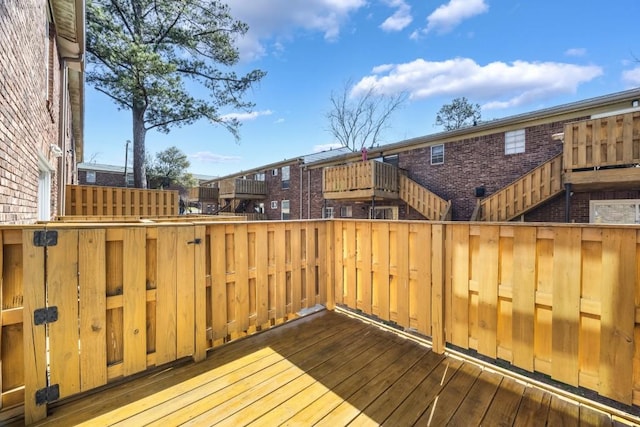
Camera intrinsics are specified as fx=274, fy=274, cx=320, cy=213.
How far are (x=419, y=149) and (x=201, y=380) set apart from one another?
1306 centimetres

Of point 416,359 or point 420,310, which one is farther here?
point 420,310

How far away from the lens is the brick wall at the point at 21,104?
248 centimetres

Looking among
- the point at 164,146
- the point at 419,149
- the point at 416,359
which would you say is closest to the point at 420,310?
the point at 416,359

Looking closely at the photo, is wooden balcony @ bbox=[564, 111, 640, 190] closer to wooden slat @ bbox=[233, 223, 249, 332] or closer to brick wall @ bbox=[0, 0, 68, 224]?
wooden slat @ bbox=[233, 223, 249, 332]

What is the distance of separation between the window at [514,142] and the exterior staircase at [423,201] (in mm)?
2892

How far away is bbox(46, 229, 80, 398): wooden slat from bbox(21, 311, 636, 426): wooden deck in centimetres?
23

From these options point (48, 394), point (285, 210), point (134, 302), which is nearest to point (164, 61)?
point (285, 210)

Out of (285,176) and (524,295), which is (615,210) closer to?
(524,295)

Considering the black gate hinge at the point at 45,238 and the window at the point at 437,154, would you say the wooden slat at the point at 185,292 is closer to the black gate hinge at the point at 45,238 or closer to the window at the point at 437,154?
the black gate hinge at the point at 45,238

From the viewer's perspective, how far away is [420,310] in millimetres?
2896

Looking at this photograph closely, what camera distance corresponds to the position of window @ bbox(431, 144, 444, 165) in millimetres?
12358

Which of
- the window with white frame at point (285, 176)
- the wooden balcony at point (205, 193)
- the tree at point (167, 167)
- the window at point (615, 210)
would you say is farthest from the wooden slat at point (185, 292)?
the tree at point (167, 167)

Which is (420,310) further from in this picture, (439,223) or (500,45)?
(500,45)

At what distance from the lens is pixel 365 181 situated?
12.3m
